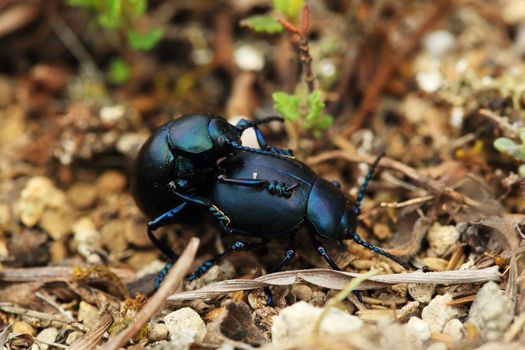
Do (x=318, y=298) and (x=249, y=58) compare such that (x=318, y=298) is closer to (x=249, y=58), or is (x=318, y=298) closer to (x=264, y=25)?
(x=264, y=25)

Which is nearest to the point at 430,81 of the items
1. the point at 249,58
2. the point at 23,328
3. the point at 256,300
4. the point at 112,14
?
the point at 249,58

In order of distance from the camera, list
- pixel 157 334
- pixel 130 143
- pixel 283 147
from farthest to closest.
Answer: pixel 130 143
pixel 283 147
pixel 157 334

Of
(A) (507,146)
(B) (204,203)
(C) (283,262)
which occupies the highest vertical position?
(A) (507,146)

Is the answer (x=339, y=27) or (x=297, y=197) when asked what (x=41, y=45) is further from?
(x=297, y=197)

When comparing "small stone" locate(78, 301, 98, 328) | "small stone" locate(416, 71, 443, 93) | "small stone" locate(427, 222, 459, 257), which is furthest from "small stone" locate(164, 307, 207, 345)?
"small stone" locate(416, 71, 443, 93)

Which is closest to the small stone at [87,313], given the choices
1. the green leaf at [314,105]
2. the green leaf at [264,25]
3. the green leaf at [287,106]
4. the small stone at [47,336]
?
the small stone at [47,336]

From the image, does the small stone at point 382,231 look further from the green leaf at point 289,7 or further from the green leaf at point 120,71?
the green leaf at point 120,71

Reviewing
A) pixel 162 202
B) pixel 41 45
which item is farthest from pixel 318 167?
pixel 41 45

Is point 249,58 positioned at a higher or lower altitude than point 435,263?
higher
